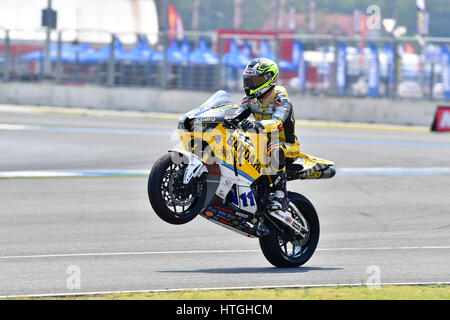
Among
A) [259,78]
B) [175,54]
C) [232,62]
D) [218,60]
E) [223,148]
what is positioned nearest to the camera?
[223,148]

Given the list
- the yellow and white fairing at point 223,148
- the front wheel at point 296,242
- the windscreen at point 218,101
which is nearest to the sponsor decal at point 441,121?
the front wheel at point 296,242

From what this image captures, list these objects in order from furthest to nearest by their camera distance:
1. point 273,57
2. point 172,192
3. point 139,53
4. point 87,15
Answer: point 87,15 < point 139,53 < point 273,57 < point 172,192

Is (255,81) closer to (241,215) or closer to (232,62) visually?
(241,215)

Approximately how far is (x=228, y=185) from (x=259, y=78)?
1.04m

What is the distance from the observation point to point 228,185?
8.23 meters

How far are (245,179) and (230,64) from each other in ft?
74.5

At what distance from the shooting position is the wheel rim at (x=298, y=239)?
885 cm

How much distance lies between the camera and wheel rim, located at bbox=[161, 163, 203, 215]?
780cm

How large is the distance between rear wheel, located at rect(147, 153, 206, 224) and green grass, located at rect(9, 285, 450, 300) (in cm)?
87

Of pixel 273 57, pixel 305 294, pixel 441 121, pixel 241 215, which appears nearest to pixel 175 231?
pixel 241 215

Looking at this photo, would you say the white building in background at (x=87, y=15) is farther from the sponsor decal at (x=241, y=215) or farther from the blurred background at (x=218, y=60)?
the sponsor decal at (x=241, y=215)

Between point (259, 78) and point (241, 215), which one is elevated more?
point (259, 78)
